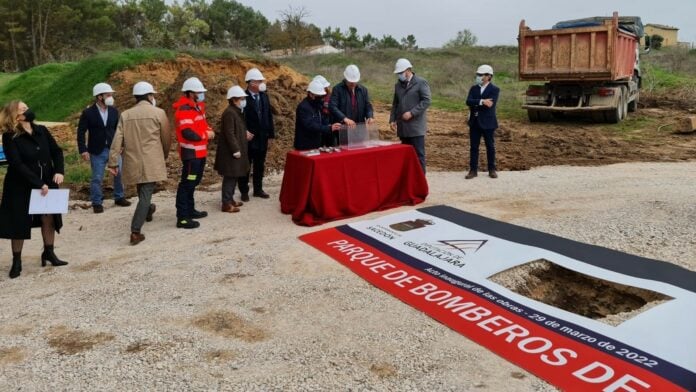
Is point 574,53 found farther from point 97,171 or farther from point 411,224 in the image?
point 97,171

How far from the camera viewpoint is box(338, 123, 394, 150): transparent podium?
7492 millimetres

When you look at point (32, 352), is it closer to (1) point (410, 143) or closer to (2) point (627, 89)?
(1) point (410, 143)

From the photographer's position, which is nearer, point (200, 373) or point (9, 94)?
point (200, 373)

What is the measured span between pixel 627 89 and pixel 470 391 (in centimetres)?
1458

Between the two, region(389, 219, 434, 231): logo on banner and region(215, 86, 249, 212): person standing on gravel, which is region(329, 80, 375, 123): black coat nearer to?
region(215, 86, 249, 212): person standing on gravel

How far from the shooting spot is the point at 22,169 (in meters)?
5.06

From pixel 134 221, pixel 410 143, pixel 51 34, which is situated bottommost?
pixel 134 221

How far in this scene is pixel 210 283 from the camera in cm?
498

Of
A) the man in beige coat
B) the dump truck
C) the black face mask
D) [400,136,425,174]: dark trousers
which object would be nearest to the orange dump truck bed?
the dump truck

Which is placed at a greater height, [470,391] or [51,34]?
[51,34]

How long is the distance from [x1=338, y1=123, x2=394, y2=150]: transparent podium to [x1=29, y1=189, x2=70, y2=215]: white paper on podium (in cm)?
346

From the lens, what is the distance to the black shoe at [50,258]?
18.4ft

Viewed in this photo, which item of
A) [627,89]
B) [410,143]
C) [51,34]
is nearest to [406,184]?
[410,143]

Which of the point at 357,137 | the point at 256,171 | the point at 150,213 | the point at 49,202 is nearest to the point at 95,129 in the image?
the point at 150,213
